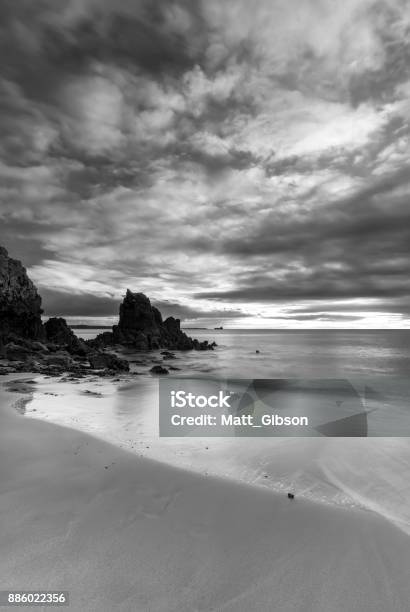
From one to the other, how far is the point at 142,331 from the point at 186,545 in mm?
59901

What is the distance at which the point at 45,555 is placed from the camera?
3.38 m

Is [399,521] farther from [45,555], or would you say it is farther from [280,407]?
[280,407]

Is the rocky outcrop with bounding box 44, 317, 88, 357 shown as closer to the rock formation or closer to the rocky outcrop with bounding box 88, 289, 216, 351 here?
the rock formation

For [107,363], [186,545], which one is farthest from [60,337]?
[186,545]

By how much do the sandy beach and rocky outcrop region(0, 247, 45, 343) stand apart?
3547 cm

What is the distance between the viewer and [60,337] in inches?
1889

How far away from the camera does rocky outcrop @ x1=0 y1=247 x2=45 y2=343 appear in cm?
3622

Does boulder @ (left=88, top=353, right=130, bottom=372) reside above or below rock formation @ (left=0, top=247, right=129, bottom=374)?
below

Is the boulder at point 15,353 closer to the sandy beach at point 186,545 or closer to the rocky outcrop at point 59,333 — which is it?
the rocky outcrop at point 59,333

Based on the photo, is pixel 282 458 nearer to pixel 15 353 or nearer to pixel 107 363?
pixel 107 363

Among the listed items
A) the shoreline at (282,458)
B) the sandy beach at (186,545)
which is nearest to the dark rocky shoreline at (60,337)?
the shoreline at (282,458)

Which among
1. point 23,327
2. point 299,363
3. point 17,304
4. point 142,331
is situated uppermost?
point 17,304

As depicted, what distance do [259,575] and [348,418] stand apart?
34.0ft

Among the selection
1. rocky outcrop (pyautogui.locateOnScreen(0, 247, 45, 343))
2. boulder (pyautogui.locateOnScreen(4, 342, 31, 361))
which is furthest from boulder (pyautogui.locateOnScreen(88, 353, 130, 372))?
rocky outcrop (pyautogui.locateOnScreen(0, 247, 45, 343))
